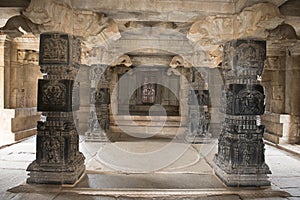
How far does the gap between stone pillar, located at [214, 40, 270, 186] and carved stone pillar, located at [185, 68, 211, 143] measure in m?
3.50

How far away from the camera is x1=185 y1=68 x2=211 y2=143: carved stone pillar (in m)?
7.75

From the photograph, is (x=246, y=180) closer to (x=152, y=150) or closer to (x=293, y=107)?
(x=152, y=150)

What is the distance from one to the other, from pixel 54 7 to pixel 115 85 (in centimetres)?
715

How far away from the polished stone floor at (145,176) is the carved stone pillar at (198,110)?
2.73ft

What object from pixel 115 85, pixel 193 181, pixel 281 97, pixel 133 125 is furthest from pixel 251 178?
pixel 115 85

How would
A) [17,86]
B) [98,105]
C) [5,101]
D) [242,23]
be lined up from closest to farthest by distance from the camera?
[242,23], [5,101], [17,86], [98,105]

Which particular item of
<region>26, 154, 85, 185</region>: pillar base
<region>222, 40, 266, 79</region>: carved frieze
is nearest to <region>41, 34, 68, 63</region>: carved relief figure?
<region>26, 154, 85, 185</region>: pillar base

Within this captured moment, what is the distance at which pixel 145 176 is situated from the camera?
15.0 ft

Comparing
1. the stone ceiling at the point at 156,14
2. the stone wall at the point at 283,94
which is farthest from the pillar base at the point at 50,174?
the stone wall at the point at 283,94

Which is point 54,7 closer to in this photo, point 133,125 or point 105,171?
point 105,171

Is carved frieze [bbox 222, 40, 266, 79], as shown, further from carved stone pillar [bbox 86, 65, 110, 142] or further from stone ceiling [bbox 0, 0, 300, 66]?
carved stone pillar [bbox 86, 65, 110, 142]

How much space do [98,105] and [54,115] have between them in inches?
152

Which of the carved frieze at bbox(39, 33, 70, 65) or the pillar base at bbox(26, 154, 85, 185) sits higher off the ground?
the carved frieze at bbox(39, 33, 70, 65)

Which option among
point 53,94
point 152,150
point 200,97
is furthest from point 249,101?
point 200,97
